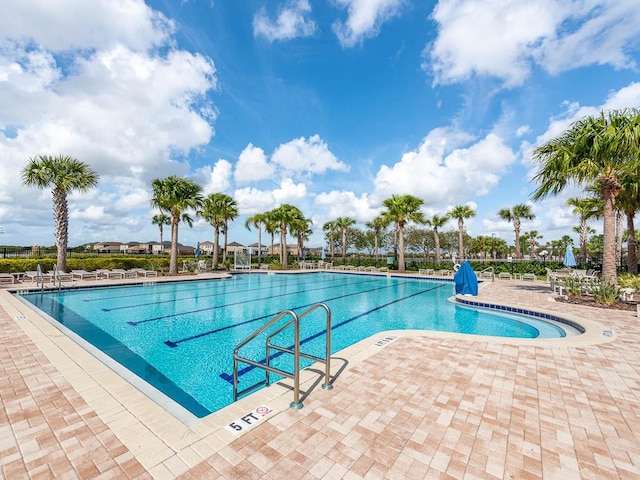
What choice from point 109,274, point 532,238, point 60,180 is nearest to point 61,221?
point 60,180

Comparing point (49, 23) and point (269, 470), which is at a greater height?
point (49, 23)

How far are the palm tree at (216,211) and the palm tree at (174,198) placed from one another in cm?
586

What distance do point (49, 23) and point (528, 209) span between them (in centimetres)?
4680

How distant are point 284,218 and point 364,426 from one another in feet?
88.2

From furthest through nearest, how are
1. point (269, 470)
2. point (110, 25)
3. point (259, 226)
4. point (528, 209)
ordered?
point (528, 209) → point (259, 226) → point (110, 25) → point (269, 470)

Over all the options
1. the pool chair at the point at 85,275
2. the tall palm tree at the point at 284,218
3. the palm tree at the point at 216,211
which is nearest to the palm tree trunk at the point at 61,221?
the pool chair at the point at 85,275

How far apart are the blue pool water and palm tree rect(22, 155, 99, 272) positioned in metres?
6.32

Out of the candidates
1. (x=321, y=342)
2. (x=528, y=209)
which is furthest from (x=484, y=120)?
(x=528, y=209)

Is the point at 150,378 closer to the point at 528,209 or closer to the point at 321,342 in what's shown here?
the point at 321,342

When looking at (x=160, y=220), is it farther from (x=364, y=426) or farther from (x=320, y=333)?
(x=364, y=426)

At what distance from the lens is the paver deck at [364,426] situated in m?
2.25

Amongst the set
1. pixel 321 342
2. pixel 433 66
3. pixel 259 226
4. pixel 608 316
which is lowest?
pixel 321 342

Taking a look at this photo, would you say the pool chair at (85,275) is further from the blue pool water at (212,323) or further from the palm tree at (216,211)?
the palm tree at (216,211)

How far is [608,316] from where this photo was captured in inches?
313
